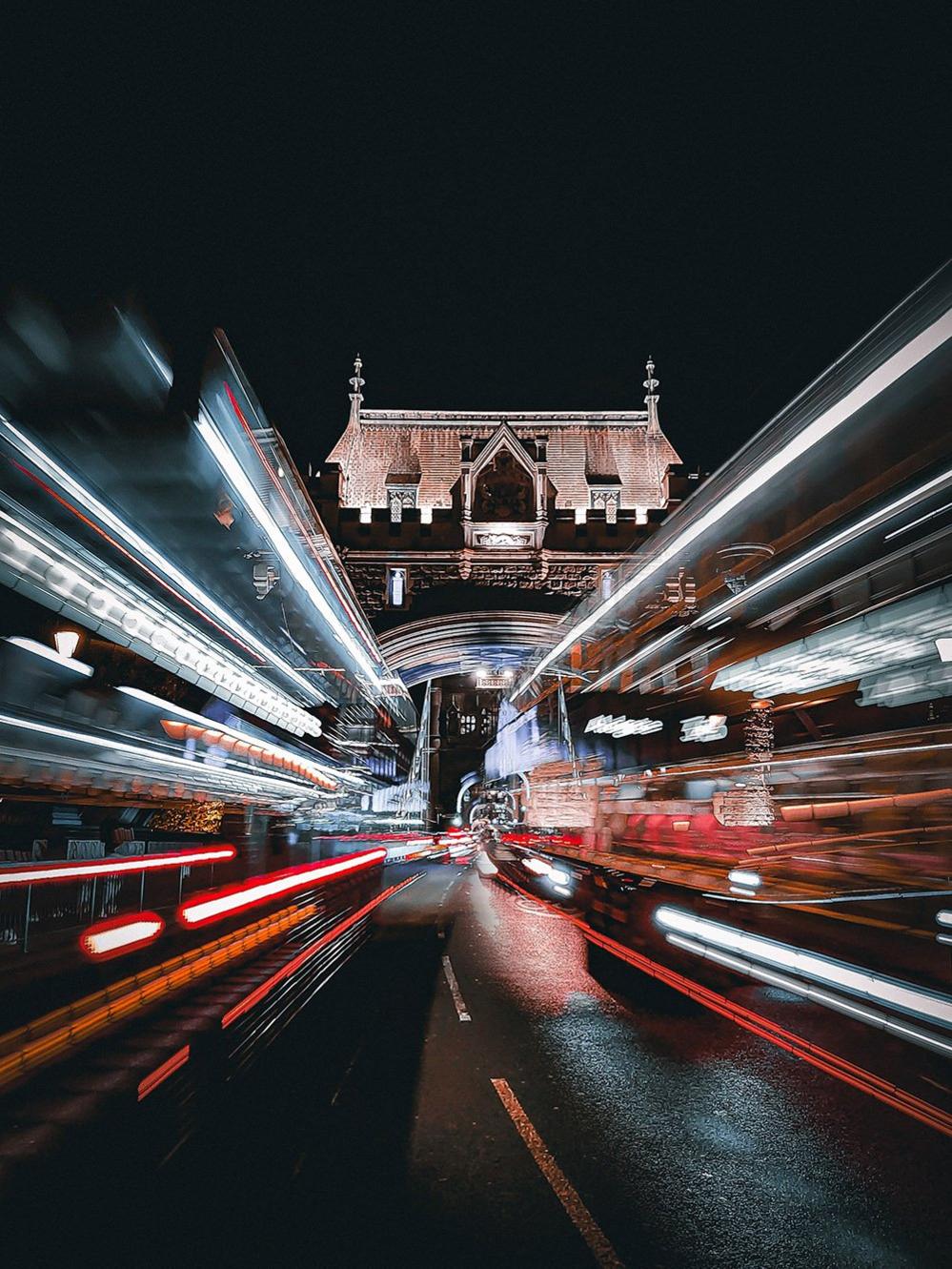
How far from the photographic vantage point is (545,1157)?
4.21 m

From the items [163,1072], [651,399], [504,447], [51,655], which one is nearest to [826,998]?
[163,1072]

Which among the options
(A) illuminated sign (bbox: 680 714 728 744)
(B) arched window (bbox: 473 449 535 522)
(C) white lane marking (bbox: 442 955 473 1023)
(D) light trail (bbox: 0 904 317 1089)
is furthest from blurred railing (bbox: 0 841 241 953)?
(B) arched window (bbox: 473 449 535 522)

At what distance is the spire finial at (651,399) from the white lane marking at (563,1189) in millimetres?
51508

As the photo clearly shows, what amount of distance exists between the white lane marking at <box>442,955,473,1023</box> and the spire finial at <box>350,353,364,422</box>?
47.1 meters

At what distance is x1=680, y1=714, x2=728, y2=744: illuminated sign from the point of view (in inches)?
655

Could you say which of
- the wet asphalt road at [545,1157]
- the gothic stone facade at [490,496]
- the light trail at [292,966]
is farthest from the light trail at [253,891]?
the gothic stone facade at [490,496]

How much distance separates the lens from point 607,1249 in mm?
3254

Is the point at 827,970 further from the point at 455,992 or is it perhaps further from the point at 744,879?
the point at 744,879

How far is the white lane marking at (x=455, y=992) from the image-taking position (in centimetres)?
742

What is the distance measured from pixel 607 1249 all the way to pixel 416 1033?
151 inches

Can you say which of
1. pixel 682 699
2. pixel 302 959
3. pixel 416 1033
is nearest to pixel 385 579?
pixel 682 699

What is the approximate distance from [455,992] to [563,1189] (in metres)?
4.93

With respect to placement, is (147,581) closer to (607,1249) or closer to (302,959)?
(302,959)

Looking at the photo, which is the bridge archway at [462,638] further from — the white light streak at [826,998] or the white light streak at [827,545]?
the white light streak at [826,998]
